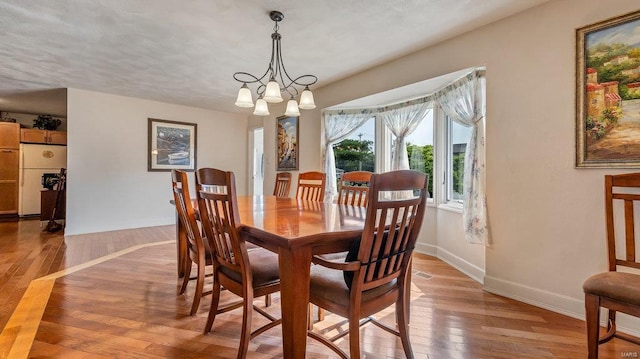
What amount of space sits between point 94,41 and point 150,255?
7.78ft

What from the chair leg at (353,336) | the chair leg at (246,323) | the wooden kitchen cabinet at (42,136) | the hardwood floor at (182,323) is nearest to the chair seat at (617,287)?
the hardwood floor at (182,323)

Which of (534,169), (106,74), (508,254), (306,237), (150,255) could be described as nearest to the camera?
(306,237)

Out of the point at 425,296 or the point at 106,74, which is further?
the point at 106,74

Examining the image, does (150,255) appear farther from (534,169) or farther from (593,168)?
(593,168)

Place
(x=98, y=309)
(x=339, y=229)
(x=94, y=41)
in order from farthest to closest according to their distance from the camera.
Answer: (x=94, y=41) → (x=98, y=309) → (x=339, y=229)

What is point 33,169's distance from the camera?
596cm

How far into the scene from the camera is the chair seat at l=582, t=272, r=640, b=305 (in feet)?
4.19

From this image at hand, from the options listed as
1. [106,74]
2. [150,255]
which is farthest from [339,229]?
[106,74]

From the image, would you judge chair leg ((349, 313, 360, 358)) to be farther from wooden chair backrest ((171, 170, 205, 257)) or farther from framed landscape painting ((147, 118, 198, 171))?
framed landscape painting ((147, 118, 198, 171))

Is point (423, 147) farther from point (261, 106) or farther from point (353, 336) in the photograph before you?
point (353, 336)

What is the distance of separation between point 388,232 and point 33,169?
787 centimetres

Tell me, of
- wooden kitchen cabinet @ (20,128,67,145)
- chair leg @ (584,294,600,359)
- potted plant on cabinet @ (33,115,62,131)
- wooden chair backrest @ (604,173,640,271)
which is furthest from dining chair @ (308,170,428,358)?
potted plant on cabinet @ (33,115,62,131)

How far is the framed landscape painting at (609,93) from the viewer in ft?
5.94

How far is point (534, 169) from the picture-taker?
222 centimetres
